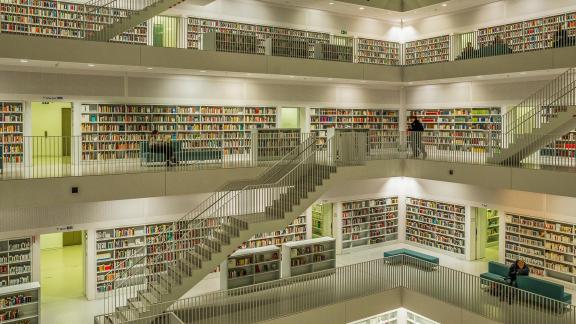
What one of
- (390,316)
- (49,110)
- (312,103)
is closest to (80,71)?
(49,110)

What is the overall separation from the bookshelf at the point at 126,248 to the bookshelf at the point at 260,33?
5.07 m

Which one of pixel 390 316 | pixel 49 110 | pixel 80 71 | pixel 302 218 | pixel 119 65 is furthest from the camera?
pixel 49 110

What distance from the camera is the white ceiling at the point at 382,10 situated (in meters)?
15.9

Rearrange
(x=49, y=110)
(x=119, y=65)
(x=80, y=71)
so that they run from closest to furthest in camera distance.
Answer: (x=119, y=65), (x=80, y=71), (x=49, y=110)

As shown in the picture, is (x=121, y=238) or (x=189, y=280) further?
(x=121, y=238)

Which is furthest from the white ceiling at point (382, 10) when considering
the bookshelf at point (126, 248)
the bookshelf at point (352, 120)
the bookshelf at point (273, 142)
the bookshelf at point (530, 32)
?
the bookshelf at point (126, 248)

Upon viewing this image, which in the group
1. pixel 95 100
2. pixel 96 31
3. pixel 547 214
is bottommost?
pixel 547 214

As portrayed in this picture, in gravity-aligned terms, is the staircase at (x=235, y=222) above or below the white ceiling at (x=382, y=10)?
below

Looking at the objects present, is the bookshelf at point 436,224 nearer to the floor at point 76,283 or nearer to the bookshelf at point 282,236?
the floor at point 76,283

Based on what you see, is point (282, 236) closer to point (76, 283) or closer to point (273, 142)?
point (273, 142)

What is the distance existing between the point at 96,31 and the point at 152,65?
4.94 feet

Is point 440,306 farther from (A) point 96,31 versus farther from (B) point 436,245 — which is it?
(A) point 96,31

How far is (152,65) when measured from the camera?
38.8 ft

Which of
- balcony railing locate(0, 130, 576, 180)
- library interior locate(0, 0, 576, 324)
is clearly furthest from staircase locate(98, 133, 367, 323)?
balcony railing locate(0, 130, 576, 180)
